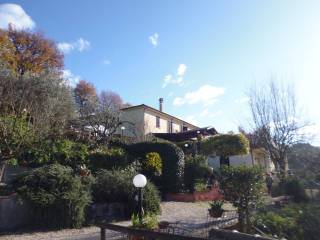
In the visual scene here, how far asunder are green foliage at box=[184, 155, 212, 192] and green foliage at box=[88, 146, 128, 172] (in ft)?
11.8

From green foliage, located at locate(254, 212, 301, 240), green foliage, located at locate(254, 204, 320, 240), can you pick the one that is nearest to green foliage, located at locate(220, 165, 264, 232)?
green foliage, located at locate(254, 212, 301, 240)

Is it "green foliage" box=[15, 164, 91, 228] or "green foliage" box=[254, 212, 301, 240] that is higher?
"green foliage" box=[15, 164, 91, 228]

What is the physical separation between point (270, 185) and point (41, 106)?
14.0 metres

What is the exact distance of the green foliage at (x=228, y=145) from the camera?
24.5 metres

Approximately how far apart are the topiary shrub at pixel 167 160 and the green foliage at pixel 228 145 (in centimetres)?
644

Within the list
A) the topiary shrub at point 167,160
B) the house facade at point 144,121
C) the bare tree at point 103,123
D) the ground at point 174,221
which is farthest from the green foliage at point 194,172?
the house facade at point 144,121

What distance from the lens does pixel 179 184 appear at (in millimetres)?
18359

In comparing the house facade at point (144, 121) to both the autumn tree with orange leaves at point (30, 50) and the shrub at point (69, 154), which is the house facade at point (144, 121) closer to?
the autumn tree with orange leaves at point (30, 50)

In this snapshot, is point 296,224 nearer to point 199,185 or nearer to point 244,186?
point 244,186

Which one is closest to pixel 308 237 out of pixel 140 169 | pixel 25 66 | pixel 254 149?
pixel 140 169

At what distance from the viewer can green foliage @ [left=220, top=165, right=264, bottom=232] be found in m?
10.2

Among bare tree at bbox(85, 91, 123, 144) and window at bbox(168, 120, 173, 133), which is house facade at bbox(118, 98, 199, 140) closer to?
window at bbox(168, 120, 173, 133)

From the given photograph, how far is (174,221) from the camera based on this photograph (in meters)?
12.0

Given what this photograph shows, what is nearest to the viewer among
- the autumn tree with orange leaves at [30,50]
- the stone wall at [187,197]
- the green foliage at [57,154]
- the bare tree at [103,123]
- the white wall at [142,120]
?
the green foliage at [57,154]
